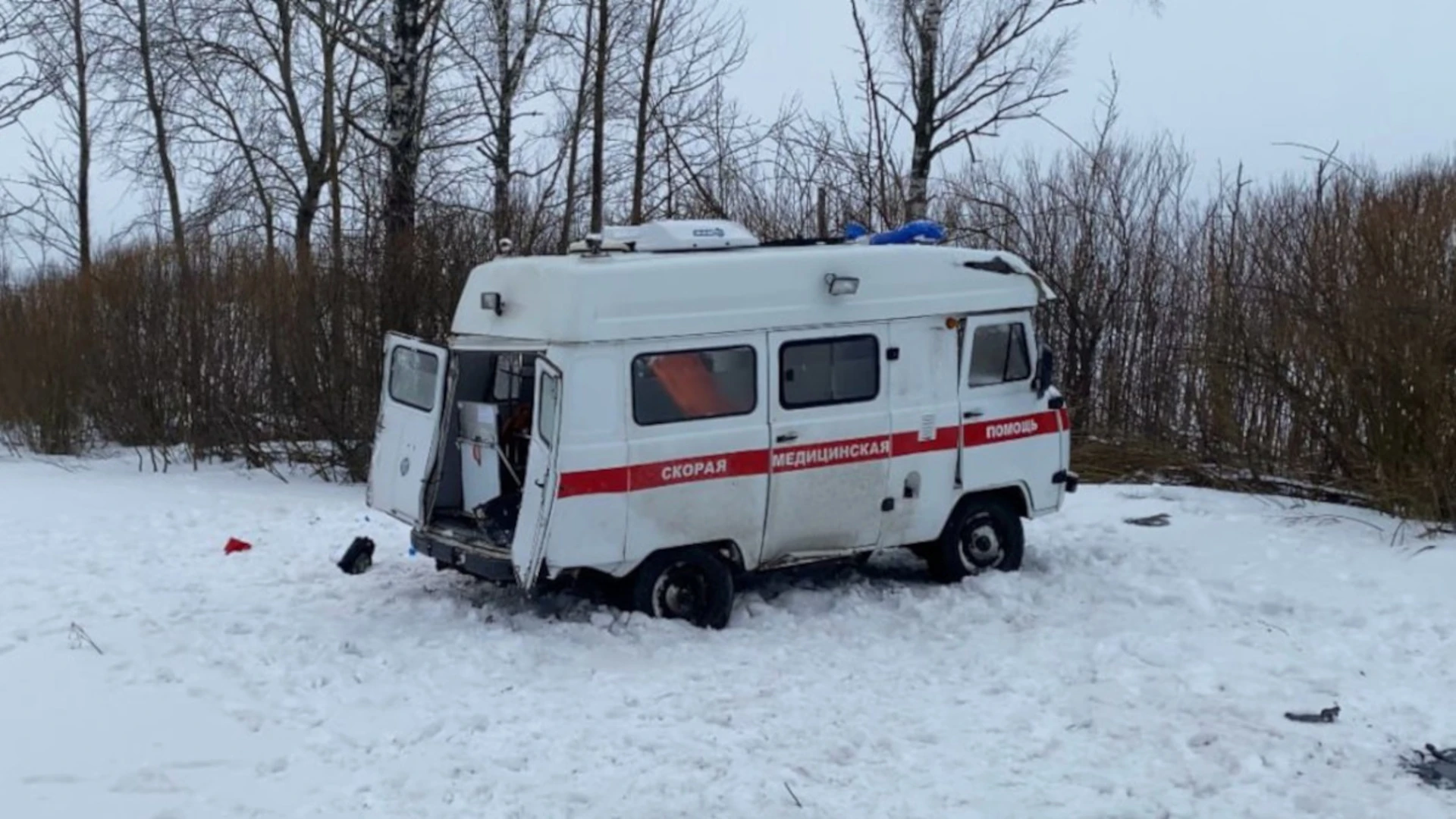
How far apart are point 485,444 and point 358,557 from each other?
1638mm

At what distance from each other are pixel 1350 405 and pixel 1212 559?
2698 millimetres

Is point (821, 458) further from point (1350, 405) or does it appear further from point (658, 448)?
point (1350, 405)

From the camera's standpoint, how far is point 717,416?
976 centimetres

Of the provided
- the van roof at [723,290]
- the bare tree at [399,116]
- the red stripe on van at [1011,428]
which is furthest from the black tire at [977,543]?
the bare tree at [399,116]

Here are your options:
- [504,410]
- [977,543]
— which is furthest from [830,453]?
[504,410]

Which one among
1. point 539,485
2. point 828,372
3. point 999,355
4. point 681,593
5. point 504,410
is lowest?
point 681,593

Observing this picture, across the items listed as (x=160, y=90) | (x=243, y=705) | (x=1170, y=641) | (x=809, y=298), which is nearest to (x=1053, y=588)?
(x=1170, y=641)

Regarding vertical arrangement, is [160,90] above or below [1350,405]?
above

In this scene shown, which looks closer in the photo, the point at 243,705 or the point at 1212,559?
the point at 243,705

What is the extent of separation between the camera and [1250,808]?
257 inches

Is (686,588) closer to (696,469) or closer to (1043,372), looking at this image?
(696,469)

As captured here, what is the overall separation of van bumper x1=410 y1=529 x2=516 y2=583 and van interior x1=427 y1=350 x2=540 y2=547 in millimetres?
158

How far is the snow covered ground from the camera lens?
6707mm

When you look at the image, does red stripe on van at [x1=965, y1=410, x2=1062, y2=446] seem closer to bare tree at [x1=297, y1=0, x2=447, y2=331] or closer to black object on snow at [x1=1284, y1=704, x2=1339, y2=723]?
black object on snow at [x1=1284, y1=704, x2=1339, y2=723]
